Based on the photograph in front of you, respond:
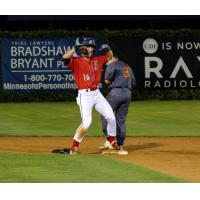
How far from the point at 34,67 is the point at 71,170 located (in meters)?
17.2

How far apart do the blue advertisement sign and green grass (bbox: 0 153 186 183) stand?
49.2 feet

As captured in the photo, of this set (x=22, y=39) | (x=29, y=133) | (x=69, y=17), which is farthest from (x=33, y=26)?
(x=29, y=133)

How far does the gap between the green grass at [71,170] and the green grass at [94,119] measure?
5.69 metres

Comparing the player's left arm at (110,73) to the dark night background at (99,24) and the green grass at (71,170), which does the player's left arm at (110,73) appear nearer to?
the green grass at (71,170)

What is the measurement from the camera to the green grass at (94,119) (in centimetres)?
2030

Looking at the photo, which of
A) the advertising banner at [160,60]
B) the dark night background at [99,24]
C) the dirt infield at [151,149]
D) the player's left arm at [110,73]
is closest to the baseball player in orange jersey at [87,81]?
the player's left arm at [110,73]

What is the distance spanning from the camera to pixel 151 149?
1666 centimetres

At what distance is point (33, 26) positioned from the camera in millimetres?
38719

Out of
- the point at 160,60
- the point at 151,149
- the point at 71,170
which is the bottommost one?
the point at 151,149

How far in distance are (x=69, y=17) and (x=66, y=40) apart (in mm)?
4163

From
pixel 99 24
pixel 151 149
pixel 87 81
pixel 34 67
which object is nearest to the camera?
pixel 87 81

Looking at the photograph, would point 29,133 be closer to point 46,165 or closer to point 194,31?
point 46,165

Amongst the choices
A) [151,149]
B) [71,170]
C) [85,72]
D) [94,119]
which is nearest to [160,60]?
[94,119]

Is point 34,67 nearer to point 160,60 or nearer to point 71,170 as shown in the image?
point 160,60
